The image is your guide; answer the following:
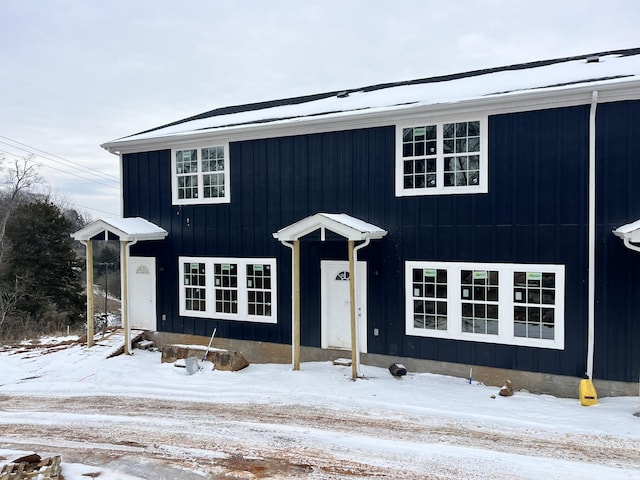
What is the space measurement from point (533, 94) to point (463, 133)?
4.80 feet

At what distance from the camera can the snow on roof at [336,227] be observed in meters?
9.21

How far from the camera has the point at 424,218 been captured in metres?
9.73

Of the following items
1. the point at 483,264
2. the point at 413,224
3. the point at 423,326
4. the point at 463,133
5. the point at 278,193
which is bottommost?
the point at 423,326

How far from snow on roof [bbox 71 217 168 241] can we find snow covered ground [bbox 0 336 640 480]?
345 cm

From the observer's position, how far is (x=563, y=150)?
28.0ft

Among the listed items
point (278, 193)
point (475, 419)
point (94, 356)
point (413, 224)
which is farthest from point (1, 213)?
point (475, 419)

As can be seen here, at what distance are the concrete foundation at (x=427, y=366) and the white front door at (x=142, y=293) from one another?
0.43 metres

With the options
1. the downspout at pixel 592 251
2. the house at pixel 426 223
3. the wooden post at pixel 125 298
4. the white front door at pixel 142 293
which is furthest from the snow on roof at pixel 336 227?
the white front door at pixel 142 293

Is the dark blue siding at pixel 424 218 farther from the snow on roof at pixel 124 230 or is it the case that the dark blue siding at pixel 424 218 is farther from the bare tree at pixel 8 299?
the bare tree at pixel 8 299

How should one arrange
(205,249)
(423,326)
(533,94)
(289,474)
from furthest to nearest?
1. (205,249)
2. (423,326)
3. (533,94)
4. (289,474)

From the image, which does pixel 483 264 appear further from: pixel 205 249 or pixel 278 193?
pixel 205 249

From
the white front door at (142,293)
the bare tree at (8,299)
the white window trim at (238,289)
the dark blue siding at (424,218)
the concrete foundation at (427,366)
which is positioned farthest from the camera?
the bare tree at (8,299)

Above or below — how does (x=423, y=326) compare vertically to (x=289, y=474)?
above

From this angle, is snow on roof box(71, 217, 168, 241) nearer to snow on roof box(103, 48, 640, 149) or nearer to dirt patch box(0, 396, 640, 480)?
snow on roof box(103, 48, 640, 149)
